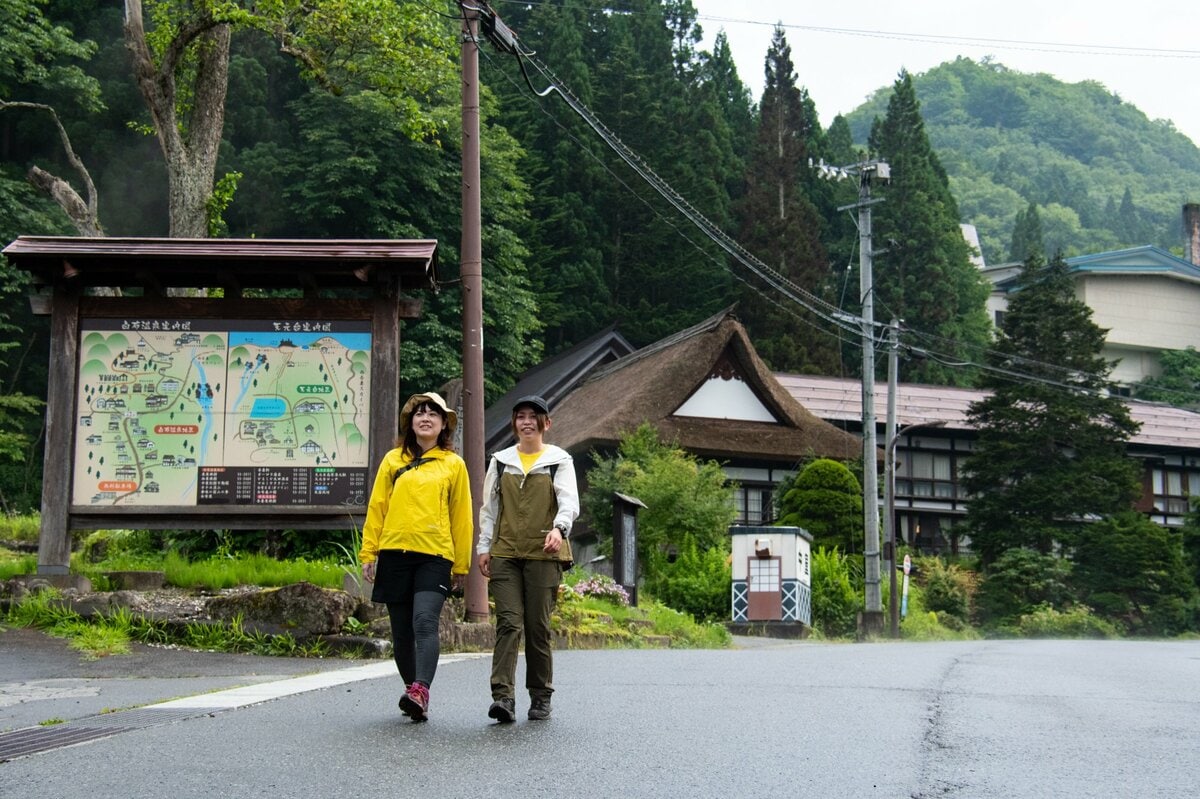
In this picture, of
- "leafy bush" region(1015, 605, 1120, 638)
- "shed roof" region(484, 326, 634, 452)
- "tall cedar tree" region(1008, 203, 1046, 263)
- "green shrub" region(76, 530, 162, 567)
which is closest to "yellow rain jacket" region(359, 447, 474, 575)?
"green shrub" region(76, 530, 162, 567)

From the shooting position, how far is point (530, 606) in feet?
24.5

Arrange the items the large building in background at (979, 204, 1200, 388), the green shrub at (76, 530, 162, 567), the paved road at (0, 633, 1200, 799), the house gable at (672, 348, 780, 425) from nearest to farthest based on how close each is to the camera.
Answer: the paved road at (0, 633, 1200, 799) < the green shrub at (76, 530, 162, 567) < the house gable at (672, 348, 780, 425) < the large building in background at (979, 204, 1200, 388)

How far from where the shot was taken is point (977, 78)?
157500 mm

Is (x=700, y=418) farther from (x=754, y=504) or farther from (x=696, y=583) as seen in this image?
(x=696, y=583)

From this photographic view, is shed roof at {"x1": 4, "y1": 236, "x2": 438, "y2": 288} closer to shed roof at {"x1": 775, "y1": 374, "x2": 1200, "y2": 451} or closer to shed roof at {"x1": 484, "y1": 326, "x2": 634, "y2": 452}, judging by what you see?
shed roof at {"x1": 484, "y1": 326, "x2": 634, "y2": 452}

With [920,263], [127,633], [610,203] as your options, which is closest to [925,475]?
[610,203]

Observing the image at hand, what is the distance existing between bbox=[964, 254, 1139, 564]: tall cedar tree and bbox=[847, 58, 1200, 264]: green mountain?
7431 cm

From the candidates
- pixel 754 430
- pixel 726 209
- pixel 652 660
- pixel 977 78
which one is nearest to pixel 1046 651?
pixel 652 660

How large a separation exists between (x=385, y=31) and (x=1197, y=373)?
177 ft

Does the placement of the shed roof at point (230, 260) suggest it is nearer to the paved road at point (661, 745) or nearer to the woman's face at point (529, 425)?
the paved road at point (661, 745)

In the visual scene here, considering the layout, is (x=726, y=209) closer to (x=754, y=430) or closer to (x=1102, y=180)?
(x=754, y=430)

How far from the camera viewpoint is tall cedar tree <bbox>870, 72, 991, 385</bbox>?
5800cm

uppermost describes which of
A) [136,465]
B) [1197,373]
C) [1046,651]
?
[1197,373]

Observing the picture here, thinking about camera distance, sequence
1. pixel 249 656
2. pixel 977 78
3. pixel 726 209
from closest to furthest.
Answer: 1. pixel 249 656
2. pixel 726 209
3. pixel 977 78
